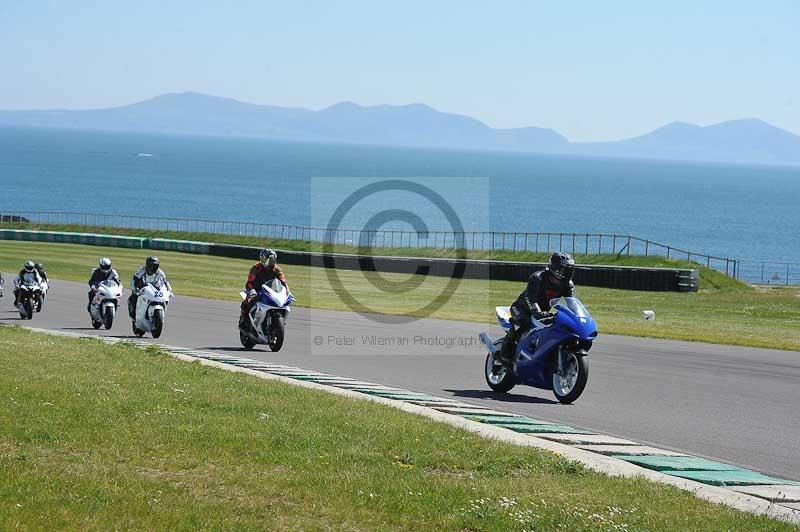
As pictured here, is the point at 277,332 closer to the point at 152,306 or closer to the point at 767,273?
the point at 152,306

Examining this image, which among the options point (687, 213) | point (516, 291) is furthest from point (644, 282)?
point (687, 213)

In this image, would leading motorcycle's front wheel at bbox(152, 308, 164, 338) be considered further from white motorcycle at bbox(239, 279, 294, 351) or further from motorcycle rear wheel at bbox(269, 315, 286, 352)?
motorcycle rear wheel at bbox(269, 315, 286, 352)

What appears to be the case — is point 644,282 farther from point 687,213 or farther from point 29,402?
point 687,213

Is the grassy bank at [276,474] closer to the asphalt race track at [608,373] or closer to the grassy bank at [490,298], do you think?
the asphalt race track at [608,373]

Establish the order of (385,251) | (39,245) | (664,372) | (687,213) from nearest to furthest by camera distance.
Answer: (664,372), (385,251), (39,245), (687,213)

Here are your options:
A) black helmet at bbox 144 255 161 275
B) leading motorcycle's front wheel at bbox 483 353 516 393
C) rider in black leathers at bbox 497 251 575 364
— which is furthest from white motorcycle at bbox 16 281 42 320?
rider in black leathers at bbox 497 251 575 364

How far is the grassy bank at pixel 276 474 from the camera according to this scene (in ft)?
25.6

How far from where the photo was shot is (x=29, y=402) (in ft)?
39.2

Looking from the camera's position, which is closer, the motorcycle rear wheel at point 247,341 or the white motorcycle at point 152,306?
the motorcycle rear wheel at point 247,341

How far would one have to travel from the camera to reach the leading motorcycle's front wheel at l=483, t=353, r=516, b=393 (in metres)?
16.2

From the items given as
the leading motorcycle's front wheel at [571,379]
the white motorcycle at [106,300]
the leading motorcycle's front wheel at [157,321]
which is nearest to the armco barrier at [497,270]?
the white motorcycle at [106,300]

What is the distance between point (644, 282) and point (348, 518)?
4078 cm

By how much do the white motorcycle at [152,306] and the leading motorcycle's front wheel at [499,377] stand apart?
30.4 feet

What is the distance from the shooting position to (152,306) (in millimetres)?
23891
